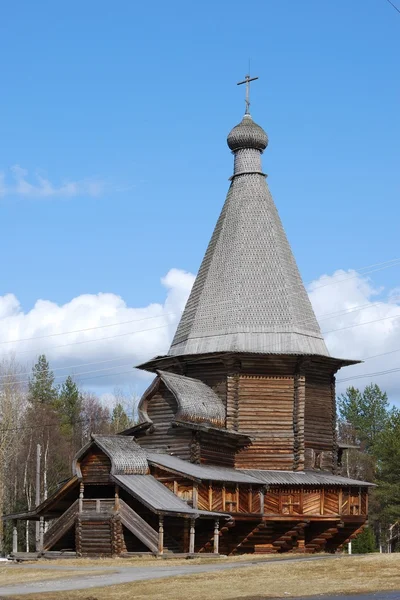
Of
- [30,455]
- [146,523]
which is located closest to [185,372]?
[146,523]

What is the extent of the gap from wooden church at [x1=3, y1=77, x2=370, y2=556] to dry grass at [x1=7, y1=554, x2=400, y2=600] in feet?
20.7

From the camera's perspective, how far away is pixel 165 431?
3322 centimetres

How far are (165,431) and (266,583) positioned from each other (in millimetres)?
13706

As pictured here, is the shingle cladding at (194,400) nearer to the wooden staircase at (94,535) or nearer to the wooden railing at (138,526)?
the wooden railing at (138,526)

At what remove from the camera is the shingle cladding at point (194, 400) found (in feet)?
106

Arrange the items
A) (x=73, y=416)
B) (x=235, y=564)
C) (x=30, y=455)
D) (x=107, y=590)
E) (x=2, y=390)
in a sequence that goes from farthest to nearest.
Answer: (x=73, y=416) < (x=30, y=455) < (x=2, y=390) < (x=235, y=564) < (x=107, y=590)

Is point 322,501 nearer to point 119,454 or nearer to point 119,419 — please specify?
point 119,454

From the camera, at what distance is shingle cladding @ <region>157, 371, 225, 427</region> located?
1270 inches

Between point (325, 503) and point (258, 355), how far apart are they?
5.49 metres

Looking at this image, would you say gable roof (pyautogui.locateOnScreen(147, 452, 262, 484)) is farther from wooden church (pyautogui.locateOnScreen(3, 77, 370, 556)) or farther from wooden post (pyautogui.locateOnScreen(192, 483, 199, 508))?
wooden post (pyautogui.locateOnScreen(192, 483, 199, 508))

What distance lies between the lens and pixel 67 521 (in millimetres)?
30547

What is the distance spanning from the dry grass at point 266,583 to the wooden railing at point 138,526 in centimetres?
590

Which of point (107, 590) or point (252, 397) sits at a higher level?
point (252, 397)

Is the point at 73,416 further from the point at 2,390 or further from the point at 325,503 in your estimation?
the point at 325,503
